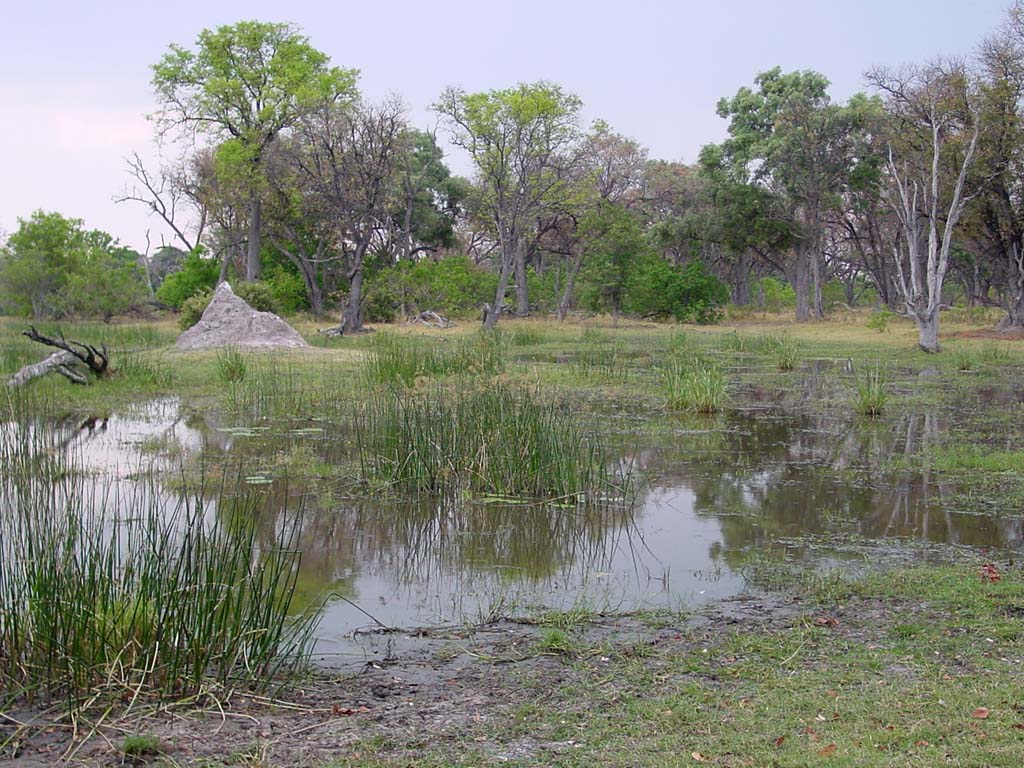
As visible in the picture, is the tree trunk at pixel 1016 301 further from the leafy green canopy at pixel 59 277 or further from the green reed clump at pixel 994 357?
the leafy green canopy at pixel 59 277

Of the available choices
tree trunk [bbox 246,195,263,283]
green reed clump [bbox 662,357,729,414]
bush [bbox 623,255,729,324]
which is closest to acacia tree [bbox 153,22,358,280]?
tree trunk [bbox 246,195,263,283]

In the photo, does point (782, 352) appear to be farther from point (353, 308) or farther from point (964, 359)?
point (353, 308)

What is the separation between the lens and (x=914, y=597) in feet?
16.0

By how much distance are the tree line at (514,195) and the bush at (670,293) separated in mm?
72

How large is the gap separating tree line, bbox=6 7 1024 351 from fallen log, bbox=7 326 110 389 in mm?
12663

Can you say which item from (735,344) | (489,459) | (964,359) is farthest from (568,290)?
(489,459)

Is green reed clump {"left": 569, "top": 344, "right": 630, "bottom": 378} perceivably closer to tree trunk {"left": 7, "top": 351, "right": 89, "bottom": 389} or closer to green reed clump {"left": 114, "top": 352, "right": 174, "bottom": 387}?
green reed clump {"left": 114, "top": 352, "right": 174, "bottom": 387}

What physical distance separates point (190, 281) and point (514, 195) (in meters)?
11.5

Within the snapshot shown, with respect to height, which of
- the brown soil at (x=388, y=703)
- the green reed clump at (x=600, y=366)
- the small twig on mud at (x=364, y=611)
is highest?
the green reed clump at (x=600, y=366)

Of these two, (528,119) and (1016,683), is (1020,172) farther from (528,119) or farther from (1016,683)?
(1016,683)

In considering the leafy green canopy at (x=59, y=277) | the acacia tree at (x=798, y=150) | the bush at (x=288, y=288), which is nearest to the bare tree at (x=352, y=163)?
the bush at (x=288, y=288)

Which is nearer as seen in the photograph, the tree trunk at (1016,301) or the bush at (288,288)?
the tree trunk at (1016,301)

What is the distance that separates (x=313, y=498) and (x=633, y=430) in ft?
13.5

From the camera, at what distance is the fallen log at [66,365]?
11453 mm
